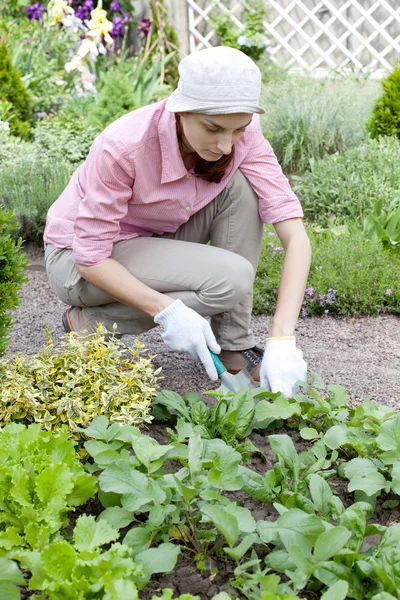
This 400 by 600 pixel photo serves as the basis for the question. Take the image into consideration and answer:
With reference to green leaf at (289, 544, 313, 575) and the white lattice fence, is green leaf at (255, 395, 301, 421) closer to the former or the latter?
green leaf at (289, 544, 313, 575)

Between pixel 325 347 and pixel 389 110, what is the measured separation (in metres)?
2.87

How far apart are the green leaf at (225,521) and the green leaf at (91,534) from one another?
0.64 feet

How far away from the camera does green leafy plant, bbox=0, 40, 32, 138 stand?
222 inches

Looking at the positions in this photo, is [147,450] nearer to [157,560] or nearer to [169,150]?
[157,560]

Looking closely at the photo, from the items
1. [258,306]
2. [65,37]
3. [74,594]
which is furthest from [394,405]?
[65,37]

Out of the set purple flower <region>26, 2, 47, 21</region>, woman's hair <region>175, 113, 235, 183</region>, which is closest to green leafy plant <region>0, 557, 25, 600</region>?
woman's hair <region>175, 113, 235, 183</region>

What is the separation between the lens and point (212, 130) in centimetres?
204

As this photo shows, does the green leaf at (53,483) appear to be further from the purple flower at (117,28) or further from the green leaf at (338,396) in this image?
the purple flower at (117,28)

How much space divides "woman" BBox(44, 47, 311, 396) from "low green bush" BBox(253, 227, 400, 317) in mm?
828

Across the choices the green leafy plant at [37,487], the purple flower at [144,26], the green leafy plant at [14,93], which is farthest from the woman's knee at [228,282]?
the purple flower at [144,26]

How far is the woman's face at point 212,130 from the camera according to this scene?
6.61 ft

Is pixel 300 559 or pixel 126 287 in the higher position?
pixel 300 559

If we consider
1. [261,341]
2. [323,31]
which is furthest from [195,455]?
[323,31]

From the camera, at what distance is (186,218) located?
2.48m
